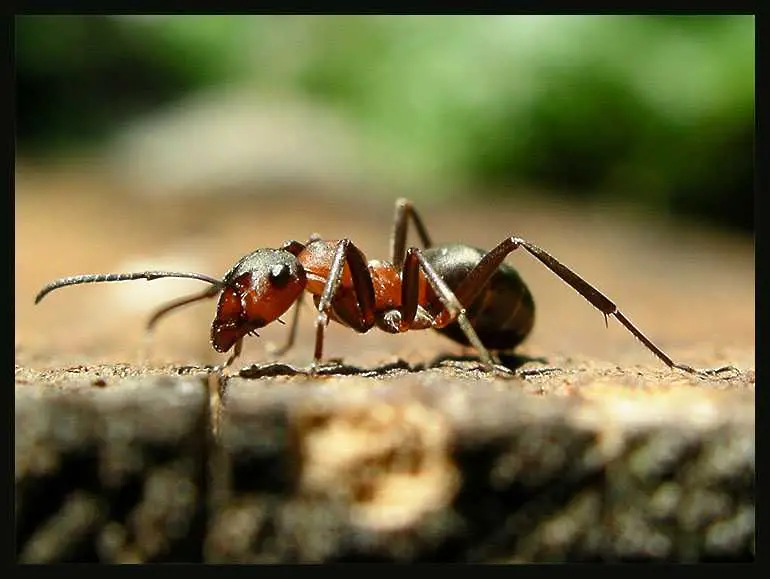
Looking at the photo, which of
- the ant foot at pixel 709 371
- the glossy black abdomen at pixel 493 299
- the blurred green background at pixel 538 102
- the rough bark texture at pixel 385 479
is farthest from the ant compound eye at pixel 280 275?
the blurred green background at pixel 538 102

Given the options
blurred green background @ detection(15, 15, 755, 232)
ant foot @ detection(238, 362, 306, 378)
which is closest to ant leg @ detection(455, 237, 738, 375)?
ant foot @ detection(238, 362, 306, 378)

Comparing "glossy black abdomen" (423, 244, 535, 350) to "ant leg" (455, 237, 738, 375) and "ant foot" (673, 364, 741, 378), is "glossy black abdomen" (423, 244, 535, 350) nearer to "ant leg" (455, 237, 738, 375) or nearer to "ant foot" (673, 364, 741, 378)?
"ant leg" (455, 237, 738, 375)

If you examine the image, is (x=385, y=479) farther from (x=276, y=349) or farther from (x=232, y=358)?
(x=276, y=349)

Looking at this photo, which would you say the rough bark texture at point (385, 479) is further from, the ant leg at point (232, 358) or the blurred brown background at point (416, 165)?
the blurred brown background at point (416, 165)

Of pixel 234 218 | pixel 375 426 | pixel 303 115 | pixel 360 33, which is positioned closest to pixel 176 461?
pixel 375 426

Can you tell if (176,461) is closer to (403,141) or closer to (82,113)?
(403,141)

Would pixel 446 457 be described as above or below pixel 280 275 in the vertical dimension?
below

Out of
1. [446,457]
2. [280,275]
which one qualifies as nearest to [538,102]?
[280,275]
